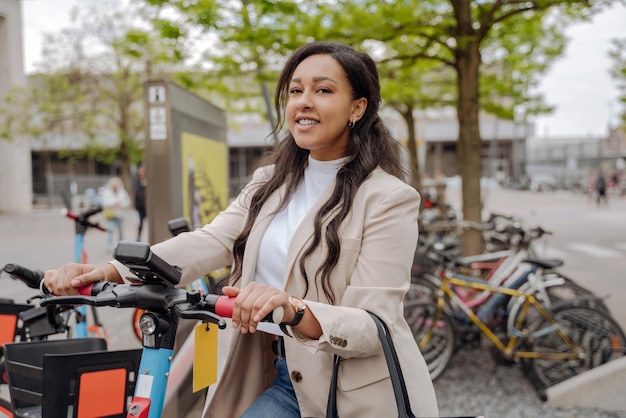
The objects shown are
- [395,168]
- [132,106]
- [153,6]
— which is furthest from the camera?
[132,106]

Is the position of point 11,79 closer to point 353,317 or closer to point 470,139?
point 353,317

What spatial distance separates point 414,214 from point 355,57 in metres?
0.54

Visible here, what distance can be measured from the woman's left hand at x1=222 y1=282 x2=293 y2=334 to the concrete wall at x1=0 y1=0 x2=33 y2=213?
257 centimetres

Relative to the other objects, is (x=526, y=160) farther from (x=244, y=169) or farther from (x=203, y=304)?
(x=203, y=304)

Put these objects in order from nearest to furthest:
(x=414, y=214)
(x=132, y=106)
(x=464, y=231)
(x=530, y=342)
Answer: (x=414, y=214)
(x=530, y=342)
(x=464, y=231)
(x=132, y=106)

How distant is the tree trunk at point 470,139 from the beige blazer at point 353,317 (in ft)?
15.9

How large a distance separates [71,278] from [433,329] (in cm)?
390

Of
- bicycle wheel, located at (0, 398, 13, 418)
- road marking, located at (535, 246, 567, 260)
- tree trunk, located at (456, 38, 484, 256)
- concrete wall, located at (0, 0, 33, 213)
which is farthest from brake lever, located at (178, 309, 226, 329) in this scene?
road marking, located at (535, 246, 567, 260)

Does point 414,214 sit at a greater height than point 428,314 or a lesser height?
greater

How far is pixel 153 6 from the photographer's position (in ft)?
20.0

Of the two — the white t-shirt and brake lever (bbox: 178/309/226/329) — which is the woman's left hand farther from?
the white t-shirt

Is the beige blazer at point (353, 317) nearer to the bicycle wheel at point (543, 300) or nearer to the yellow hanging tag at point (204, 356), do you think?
the yellow hanging tag at point (204, 356)

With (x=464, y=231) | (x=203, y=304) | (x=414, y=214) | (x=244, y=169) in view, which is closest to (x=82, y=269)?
(x=203, y=304)

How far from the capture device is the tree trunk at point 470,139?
21.1 ft
